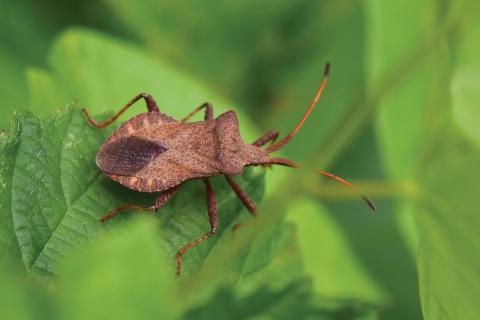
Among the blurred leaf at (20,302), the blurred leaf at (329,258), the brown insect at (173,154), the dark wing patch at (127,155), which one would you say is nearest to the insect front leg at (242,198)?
the brown insect at (173,154)

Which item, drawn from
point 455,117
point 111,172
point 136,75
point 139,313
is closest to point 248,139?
point 136,75

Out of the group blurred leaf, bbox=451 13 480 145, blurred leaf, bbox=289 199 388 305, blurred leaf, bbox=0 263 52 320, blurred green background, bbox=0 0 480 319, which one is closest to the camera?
blurred leaf, bbox=0 263 52 320

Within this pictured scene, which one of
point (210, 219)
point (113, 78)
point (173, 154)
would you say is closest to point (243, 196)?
point (210, 219)

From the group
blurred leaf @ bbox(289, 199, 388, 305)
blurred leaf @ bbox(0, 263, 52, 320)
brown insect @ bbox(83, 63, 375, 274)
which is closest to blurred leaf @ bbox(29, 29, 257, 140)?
brown insect @ bbox(83, 63, 375, 274)

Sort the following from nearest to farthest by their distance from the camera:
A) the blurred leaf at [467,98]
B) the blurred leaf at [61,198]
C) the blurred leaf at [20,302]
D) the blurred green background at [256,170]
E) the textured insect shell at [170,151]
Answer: the blurred leaf at [20,302]
the blurred green background at [256,170]
the blurred leaf at [61,198]
the textured insect shell at [170,151]
the blurred leaf at [467,98]

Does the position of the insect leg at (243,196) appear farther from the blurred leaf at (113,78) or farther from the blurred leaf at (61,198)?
the blurred leaf at (113,78)

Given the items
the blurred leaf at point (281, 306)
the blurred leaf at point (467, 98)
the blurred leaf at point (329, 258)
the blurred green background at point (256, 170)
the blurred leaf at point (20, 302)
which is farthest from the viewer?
the blurred leaf at point (329, 258)

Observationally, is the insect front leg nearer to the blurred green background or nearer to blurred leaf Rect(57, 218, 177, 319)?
the blurred green background
